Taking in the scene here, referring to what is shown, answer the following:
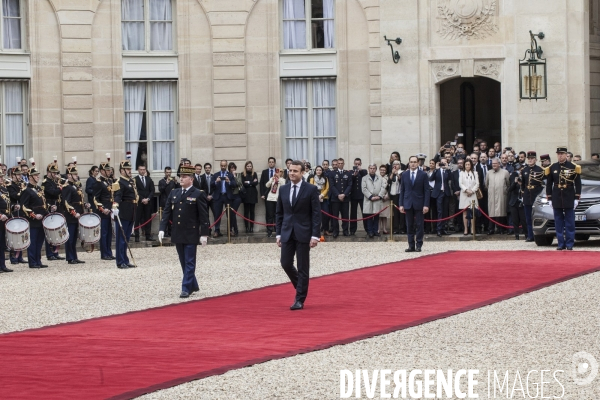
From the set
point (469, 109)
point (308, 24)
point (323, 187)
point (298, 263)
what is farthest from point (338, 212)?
point (298, 263)

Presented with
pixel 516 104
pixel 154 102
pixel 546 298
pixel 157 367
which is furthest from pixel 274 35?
pixel 157 367

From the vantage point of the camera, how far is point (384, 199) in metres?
27.2

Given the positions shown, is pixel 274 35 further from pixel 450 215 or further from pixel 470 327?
pixel 470 327

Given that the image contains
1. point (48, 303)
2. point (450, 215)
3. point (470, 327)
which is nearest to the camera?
point (470, 327)

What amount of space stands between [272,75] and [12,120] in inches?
244

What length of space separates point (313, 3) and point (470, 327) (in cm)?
1816

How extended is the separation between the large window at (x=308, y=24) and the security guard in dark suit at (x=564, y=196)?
9.46m

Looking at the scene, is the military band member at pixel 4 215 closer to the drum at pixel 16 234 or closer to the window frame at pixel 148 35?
the drum at pixel 16 234

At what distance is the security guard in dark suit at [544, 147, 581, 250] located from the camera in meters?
21.7

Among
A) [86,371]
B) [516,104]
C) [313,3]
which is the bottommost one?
[86,371]

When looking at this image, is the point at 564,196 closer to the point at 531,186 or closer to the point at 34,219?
the point at 531,186

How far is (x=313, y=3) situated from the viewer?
1190 inches

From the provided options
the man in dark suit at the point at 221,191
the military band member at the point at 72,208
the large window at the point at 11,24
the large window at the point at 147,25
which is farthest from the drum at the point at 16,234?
the large window at the point at 147,25

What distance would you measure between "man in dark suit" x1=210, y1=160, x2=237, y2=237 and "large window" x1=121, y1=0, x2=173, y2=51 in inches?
151
